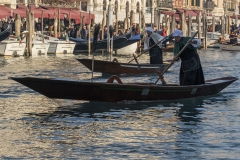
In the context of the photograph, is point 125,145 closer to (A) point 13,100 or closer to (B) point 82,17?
(A) point 13,100

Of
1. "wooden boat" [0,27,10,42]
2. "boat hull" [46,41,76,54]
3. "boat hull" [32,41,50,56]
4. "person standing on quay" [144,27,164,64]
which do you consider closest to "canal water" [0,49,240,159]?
"person standing on quay" [144,27,164,64]

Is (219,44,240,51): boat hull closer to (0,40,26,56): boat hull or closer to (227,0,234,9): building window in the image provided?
(0,40,26,56): boat hull

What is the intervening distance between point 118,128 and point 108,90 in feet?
7.90

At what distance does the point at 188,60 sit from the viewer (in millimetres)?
17266

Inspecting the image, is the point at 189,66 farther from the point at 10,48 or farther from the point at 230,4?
the point at 230,4

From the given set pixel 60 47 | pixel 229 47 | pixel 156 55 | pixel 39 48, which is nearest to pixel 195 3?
pixel 229 47

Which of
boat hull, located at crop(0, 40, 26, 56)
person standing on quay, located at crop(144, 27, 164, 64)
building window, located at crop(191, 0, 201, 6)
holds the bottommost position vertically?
boat hull, located at crop(0, 40, 26, 56)

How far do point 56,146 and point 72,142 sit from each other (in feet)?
1.36

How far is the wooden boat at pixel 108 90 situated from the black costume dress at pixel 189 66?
0.25 m

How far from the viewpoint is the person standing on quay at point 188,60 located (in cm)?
1705

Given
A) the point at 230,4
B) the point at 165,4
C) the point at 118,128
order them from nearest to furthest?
the point at 118,128
the point at 165,4
the point at 230,4

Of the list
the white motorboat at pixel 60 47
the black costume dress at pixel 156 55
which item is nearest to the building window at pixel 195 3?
the white motorboat at pixel 60 47

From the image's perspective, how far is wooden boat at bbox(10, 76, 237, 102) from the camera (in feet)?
50.3

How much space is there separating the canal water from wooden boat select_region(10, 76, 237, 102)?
0.63 ft
